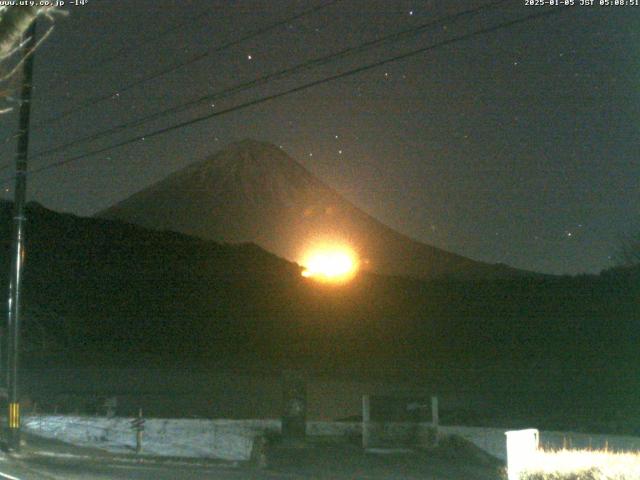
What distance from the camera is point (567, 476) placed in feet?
A: 41.9

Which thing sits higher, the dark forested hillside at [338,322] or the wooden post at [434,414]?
the dark forested hillside at [338,322]

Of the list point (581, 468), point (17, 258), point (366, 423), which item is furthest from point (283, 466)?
point (17, 258)

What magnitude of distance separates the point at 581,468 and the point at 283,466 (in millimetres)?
7574

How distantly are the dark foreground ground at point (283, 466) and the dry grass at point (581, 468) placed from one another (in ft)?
6.61

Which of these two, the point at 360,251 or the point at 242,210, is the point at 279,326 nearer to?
the point at 360,251

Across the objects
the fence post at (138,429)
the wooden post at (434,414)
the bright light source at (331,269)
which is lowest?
the fence post at (138,429)

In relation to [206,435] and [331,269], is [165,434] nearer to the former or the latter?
[206,435]

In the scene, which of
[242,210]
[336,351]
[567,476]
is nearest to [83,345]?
[336,351]

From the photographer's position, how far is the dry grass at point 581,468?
1199cm

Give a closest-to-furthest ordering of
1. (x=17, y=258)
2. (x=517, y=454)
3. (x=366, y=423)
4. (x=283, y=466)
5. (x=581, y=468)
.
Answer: (x=581, y=468), (x=517, y=454), (x=283, y=466), (x=17, y=258), (x=366, y=423)

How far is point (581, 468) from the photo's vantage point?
1287 centimetres

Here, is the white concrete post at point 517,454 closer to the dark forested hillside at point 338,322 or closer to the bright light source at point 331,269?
the dark forested hillside at point 338,322

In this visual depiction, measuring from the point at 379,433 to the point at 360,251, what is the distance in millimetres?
75817

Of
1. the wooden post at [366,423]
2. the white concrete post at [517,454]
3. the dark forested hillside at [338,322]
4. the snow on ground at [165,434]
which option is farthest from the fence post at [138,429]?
the dark forested hillside at [338,322]
